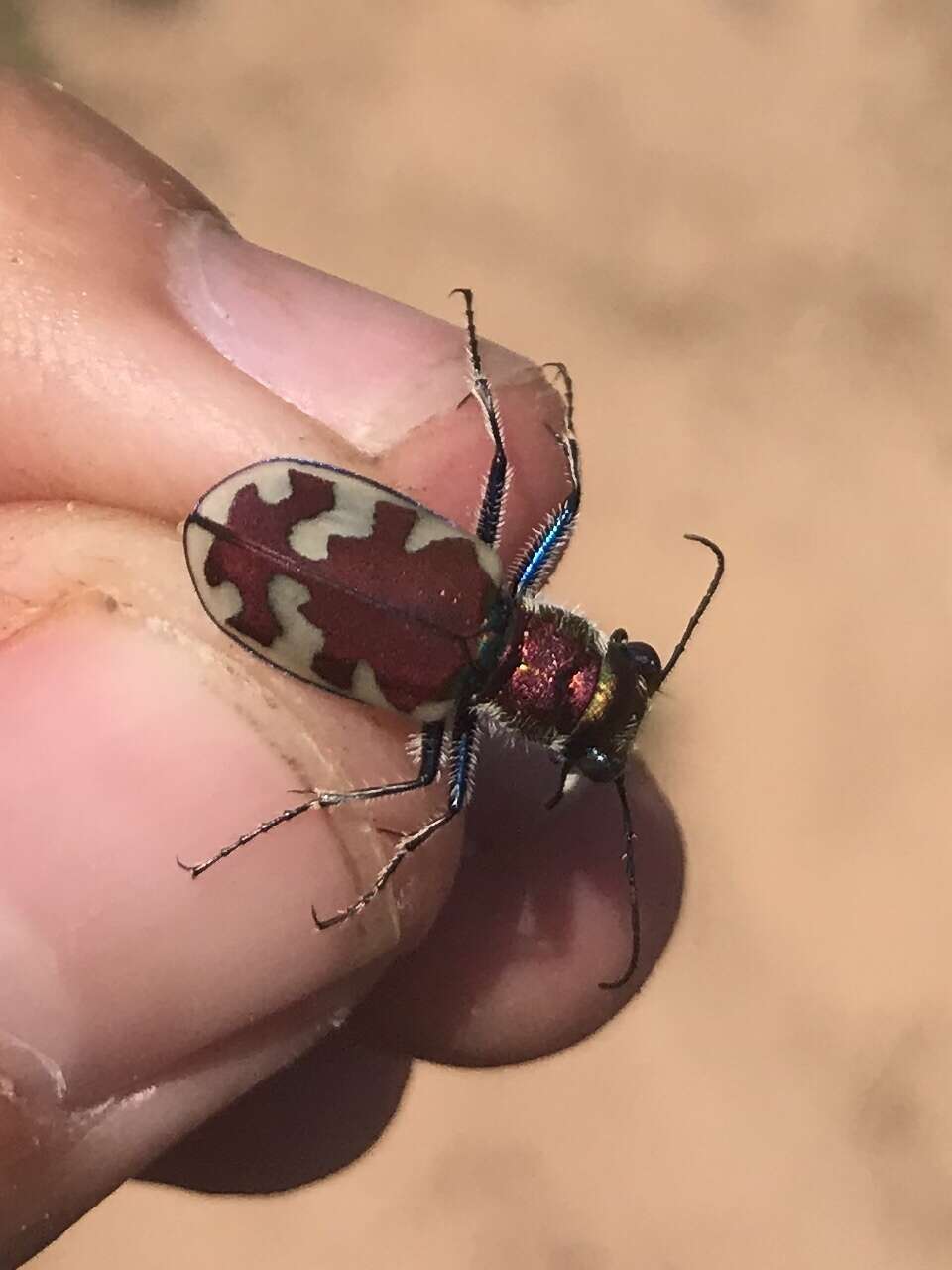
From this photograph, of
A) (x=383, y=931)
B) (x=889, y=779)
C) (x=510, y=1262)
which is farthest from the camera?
(x=889, y=779)

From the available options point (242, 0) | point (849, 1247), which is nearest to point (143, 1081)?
point (849, 1247)

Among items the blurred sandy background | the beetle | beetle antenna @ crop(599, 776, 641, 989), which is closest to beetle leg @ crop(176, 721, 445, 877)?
the beetle

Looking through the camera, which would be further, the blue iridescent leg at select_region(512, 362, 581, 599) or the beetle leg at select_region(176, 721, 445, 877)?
the blue iridescent leg at select_region(512, 362, 581, 599)

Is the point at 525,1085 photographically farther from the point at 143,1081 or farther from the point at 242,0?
the point at 242,0

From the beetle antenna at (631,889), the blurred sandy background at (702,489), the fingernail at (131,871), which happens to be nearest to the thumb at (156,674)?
the fingernail at (131,871)

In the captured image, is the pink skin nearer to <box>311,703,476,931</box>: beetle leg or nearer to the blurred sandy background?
<box>311,703,476,931</box>: beetle leg
